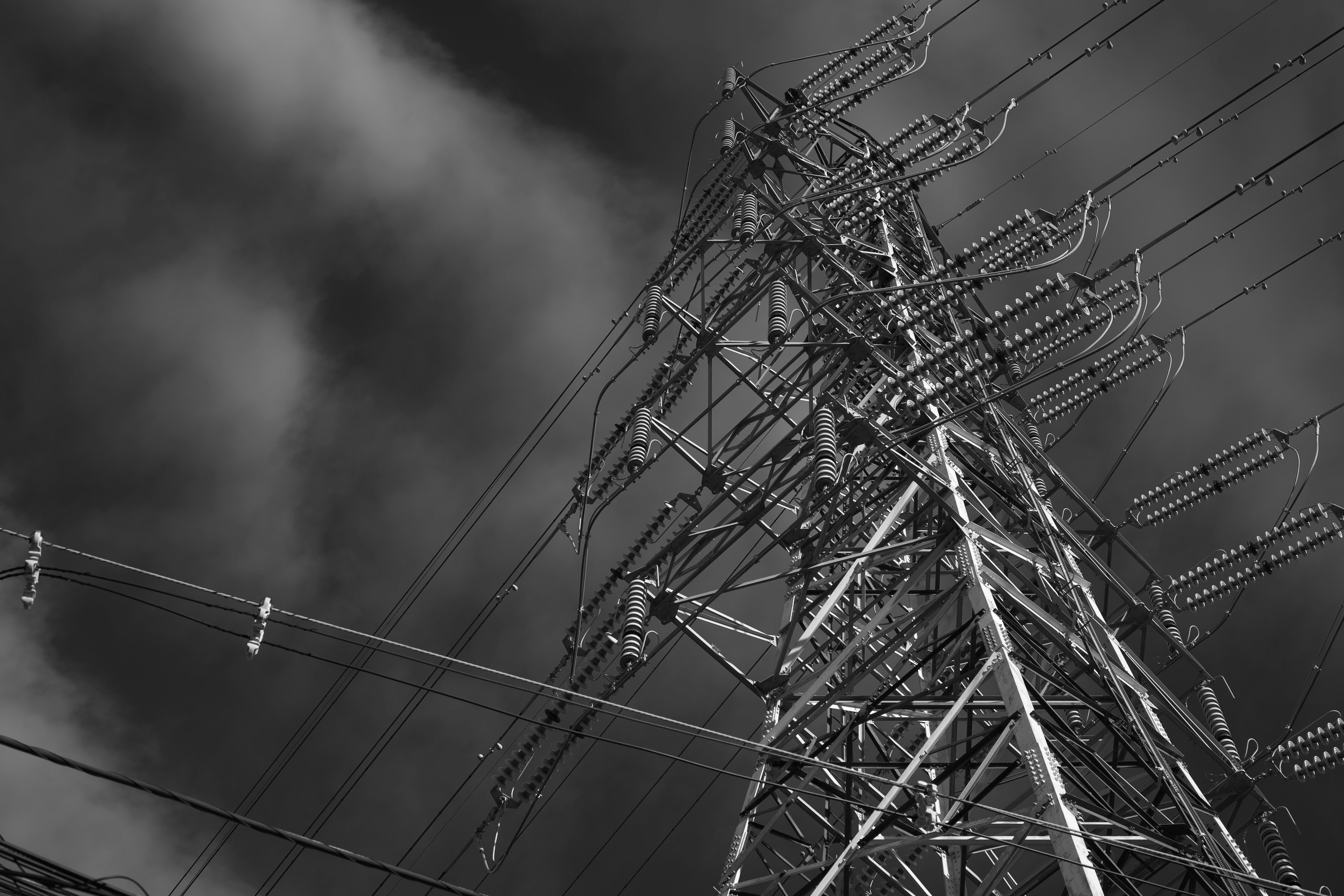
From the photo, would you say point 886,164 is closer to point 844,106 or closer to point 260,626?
point 844,106

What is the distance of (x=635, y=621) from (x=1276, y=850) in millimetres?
7409

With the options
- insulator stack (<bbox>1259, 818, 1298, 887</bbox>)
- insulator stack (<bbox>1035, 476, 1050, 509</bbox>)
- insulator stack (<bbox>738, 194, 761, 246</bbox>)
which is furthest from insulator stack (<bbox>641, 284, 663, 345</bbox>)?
insulator stack (<bbox>1259, 818, 1298, 887</bbox>)

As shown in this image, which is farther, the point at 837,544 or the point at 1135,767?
the point at 837,544

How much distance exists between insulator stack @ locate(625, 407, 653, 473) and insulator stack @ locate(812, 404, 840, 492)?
2.49 m

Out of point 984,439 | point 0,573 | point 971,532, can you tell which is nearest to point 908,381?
point 984,439

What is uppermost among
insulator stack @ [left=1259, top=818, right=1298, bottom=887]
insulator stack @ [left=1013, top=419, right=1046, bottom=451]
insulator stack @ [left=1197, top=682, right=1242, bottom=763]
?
insulator stack @ [left=1013, top=419, right=1046, bottom=451]

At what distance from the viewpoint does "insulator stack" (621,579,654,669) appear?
1349 cm

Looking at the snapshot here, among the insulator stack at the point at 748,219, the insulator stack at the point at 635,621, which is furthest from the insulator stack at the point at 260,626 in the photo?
the insulator stack at the point at 748,219

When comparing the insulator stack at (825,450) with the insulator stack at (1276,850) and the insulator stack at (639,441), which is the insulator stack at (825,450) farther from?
the insulator stack at (1276,850)

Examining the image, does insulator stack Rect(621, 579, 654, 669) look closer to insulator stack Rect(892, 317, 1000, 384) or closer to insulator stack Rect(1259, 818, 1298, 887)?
insulator stack Rect(892, 317, 1000, 384)

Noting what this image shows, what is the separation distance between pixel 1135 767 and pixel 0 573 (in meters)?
10.8

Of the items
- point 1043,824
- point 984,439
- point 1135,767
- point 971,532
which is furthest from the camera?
point 984,439

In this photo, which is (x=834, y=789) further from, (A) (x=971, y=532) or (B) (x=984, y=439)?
(B) (x=984, y=439)

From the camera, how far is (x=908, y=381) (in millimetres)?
14633
